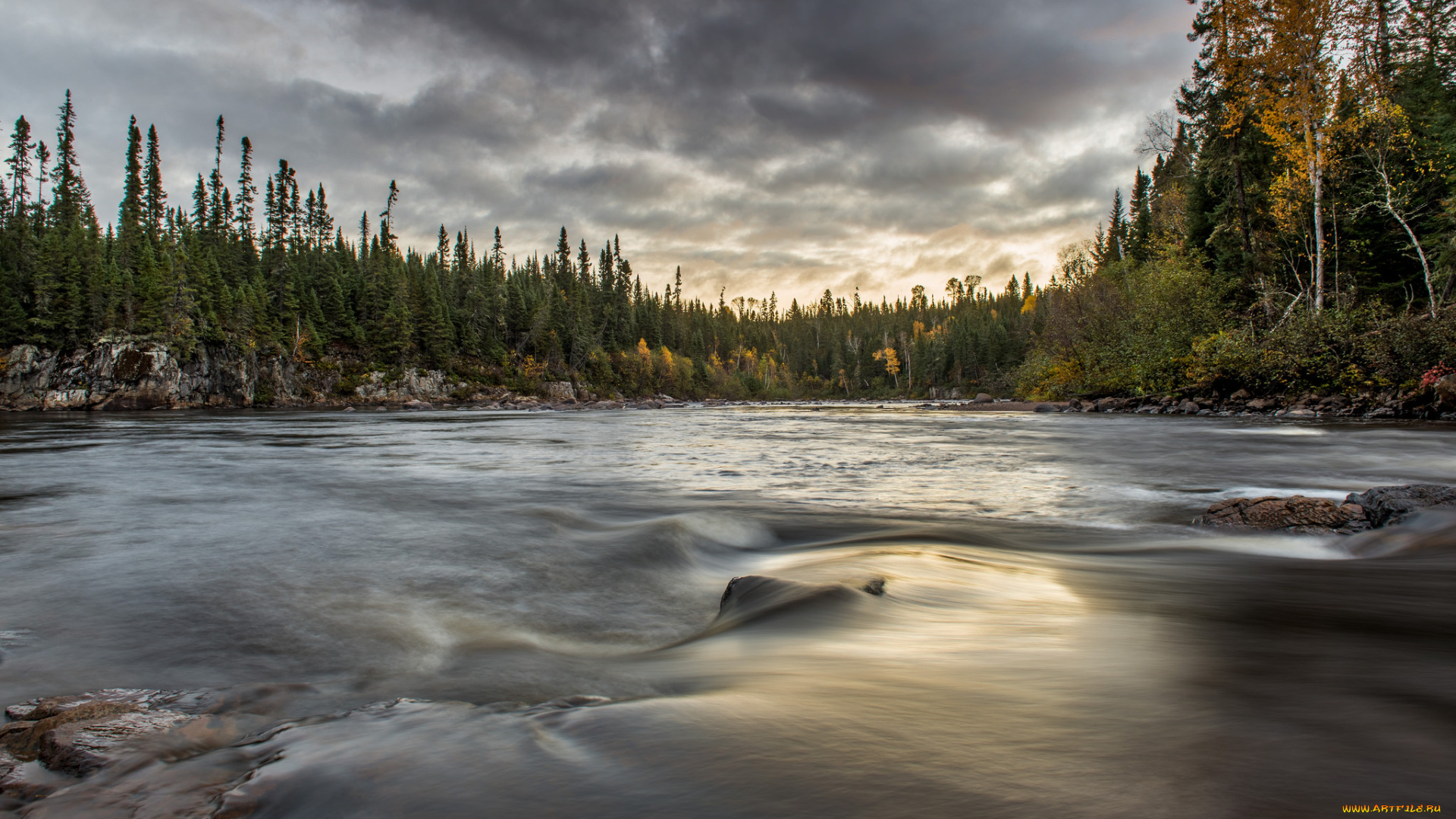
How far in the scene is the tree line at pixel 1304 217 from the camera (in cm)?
1892

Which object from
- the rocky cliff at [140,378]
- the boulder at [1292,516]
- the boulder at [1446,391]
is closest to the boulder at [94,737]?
the boulder at [1292,516]

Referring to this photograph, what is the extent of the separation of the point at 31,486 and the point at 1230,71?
3080 centimetres

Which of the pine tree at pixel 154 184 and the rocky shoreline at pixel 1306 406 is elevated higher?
the pine tree at pixel 154 184

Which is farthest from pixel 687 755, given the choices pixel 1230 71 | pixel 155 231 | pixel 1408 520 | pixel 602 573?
pixel 155 231

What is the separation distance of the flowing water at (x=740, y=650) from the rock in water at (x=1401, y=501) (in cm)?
62

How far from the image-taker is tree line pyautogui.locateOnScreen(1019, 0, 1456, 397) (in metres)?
18.9

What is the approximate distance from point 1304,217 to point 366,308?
7735cm

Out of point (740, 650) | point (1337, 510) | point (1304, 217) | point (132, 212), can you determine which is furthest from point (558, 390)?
point (740, 650)

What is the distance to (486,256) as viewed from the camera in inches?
4493

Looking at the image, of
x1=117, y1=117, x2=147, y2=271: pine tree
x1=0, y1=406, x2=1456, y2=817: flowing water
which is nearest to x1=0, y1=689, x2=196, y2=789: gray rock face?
x1=0, y1=406, x2=1456, y2=817: flowing water

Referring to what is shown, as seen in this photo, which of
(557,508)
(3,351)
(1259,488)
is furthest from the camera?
(3,351)

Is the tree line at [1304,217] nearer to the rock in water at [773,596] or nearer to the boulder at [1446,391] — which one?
the boulder at [1446,391]

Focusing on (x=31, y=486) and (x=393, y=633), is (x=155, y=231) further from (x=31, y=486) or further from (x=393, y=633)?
(x=393, y=633)

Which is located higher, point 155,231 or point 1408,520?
point 155,231
